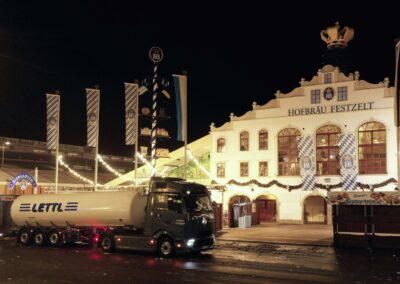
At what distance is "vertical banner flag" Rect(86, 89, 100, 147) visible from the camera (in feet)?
107

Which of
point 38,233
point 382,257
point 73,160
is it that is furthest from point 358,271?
point 73,160

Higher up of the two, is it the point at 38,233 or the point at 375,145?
the point at 375,145

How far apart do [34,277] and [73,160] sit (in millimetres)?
49126

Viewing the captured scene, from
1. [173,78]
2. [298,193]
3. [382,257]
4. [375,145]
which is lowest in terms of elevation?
[382,257]

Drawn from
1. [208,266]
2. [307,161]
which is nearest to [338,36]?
[307,161]

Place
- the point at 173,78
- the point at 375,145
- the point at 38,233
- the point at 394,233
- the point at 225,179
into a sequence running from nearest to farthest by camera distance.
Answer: the point at 394,233, the point at 38,233, the point at 173,78, the point at 375,145, the point at 225,179

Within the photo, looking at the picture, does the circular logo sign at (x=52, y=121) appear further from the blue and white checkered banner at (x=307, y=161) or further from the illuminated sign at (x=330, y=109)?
the blue and white checkered banner at (x=307, y=161)

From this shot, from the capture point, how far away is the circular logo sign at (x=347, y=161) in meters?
35.4

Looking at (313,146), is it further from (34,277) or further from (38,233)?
(34,277)

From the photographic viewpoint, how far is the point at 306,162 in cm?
3706

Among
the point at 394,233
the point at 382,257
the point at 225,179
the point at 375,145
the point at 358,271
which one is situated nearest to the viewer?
the point at 358,271

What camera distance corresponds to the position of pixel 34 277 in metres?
14.7

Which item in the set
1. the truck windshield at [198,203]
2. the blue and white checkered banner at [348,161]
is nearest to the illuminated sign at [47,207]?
the truck windshield at [198,203]

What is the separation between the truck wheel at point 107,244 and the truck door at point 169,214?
96.5 inches
